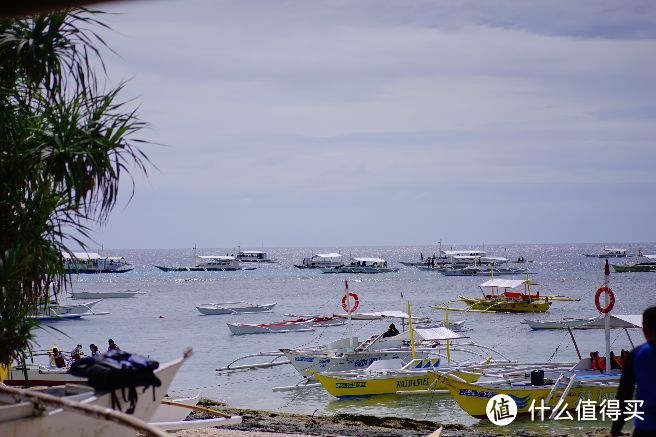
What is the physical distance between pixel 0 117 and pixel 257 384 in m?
21.7

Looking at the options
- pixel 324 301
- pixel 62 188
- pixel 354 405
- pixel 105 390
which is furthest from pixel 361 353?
pixel 324 301

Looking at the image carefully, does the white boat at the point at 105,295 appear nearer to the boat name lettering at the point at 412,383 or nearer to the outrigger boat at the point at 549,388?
the boat name lettering at the point at 412,383

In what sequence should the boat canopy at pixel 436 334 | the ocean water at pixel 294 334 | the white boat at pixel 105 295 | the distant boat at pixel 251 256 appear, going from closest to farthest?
the boat canopy at pixel 436 334
the ocean water at pixel 294 334
the white boat at pixel 105 295
the distant boat at pixel 251 256

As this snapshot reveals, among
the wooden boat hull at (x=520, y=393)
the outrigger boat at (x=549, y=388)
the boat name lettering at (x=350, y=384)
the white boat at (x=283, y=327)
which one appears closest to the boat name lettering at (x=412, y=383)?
the boat name lettering at (x=350, y=384)

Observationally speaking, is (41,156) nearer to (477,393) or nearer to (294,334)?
(477,393)

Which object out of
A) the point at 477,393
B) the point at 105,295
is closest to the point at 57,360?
the point at 477,393

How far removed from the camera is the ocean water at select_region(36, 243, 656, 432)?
87.0 feet

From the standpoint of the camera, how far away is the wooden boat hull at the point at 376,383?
25688 mm

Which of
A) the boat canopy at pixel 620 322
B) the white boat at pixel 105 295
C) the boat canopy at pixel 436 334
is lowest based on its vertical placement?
the white boat at pixel 105 295

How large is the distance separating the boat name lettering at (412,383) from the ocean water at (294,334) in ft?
1.33

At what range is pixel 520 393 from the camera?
2162 cm
